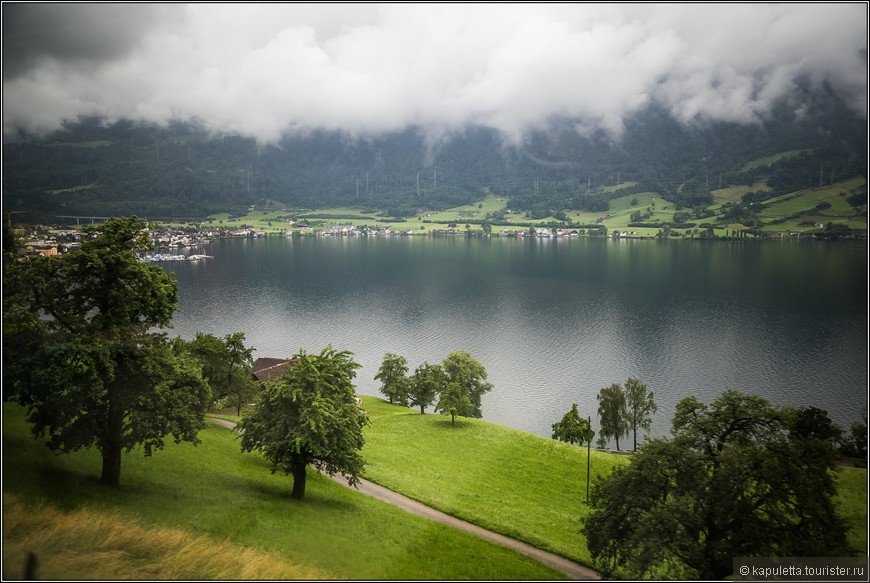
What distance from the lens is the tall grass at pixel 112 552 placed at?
24.5 ft

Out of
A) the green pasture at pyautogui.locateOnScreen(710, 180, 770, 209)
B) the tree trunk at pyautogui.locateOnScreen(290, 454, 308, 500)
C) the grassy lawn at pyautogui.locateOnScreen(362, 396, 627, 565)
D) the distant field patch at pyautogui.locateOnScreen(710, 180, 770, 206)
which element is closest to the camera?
the tree trunk at pyautogui.locateOnScreen(290, 454, 308, 500)

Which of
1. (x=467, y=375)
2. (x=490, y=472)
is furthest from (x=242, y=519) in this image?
(x=467, y=375)

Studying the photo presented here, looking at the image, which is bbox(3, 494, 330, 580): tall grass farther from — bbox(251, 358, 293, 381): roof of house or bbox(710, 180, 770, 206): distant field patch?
bbox(710, 180, 770, 206): distant field patch

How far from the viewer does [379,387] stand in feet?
124

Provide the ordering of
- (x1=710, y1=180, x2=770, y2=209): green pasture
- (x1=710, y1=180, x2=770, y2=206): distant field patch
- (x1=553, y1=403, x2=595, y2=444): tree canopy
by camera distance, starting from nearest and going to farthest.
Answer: (x1=553, y1=403, x2=595, y2=444): tree canopy → (x1=710, y1=180, x2=770, y2=206): distant field patch → (x1=710, y1=180, x2=770, y2=209): green pasture

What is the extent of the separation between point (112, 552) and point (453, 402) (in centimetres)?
2039

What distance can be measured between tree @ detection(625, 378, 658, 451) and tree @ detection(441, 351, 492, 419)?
316 inches

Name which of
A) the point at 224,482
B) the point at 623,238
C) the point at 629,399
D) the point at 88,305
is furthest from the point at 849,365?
Result: the point at 623,238

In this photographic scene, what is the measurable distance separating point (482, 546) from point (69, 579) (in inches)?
319

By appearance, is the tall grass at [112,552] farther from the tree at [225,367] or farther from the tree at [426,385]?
the tree at [426,385]

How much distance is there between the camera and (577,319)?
5400cm

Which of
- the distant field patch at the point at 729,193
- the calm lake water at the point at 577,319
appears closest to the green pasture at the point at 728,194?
the distant field patch at the point at 729,193

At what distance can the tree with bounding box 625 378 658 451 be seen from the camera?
29.5 meters

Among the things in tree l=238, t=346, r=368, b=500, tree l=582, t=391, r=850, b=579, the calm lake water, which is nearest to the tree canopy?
the calm lake water
